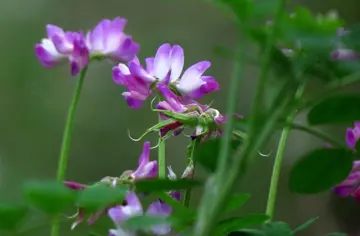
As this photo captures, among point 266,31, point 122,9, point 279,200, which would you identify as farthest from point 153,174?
point 122,9

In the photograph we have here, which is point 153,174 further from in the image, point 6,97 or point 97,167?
point 6,97

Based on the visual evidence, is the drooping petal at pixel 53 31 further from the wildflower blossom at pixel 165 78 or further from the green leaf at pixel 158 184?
the green leaf at pixel 158 184

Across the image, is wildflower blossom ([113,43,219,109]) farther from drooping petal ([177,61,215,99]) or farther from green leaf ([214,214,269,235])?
green leaf ([214,214,269,235])

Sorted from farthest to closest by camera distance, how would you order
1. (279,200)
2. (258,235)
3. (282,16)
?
(279,200), (258,235), (282,16)

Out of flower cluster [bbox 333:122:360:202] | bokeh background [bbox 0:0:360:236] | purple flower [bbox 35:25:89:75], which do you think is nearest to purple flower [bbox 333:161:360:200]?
flower cluster [bbox 333:122:360:202]

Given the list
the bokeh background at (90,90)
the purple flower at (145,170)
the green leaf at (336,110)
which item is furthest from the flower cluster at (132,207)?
the bokeh background at (90,90)

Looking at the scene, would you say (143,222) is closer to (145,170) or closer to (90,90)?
(145,170)
